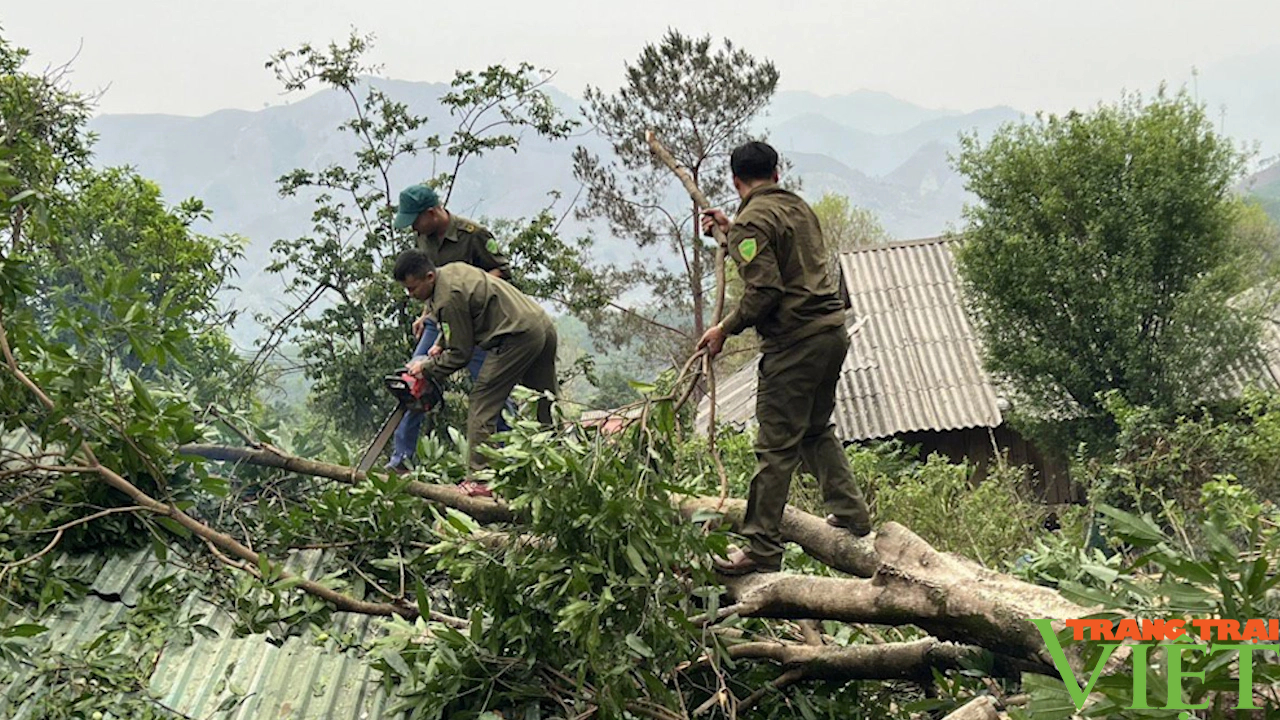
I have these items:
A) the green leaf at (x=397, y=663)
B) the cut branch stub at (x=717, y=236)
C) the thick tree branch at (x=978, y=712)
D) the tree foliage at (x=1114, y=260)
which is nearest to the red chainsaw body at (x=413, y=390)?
the cut branch stub at (x=717, y=236)

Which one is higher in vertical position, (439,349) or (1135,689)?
(439,349)

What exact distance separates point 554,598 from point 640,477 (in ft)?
1.41

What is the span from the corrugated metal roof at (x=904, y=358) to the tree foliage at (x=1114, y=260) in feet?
4.79

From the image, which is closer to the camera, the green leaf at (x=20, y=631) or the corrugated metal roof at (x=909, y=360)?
the green leaf at (x=20, y=631)

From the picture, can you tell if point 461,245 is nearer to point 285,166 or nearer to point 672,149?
point 672,149

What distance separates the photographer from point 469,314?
177 inches

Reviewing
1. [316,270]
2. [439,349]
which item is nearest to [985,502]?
[439,349]

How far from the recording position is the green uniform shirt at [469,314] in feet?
14.7

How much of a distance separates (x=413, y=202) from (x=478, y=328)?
0.88 m

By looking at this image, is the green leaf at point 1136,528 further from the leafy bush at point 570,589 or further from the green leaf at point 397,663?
the green leaf at point 397,663

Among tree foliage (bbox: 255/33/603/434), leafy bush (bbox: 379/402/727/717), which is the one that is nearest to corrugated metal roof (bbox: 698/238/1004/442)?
tree foliage (bbox: 255/33/603/434)

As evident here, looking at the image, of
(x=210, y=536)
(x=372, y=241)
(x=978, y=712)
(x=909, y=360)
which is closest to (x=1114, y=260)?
(x=909, y=360)

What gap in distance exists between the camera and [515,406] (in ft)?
19.0

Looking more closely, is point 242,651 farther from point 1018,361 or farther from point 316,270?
point 1018,361
